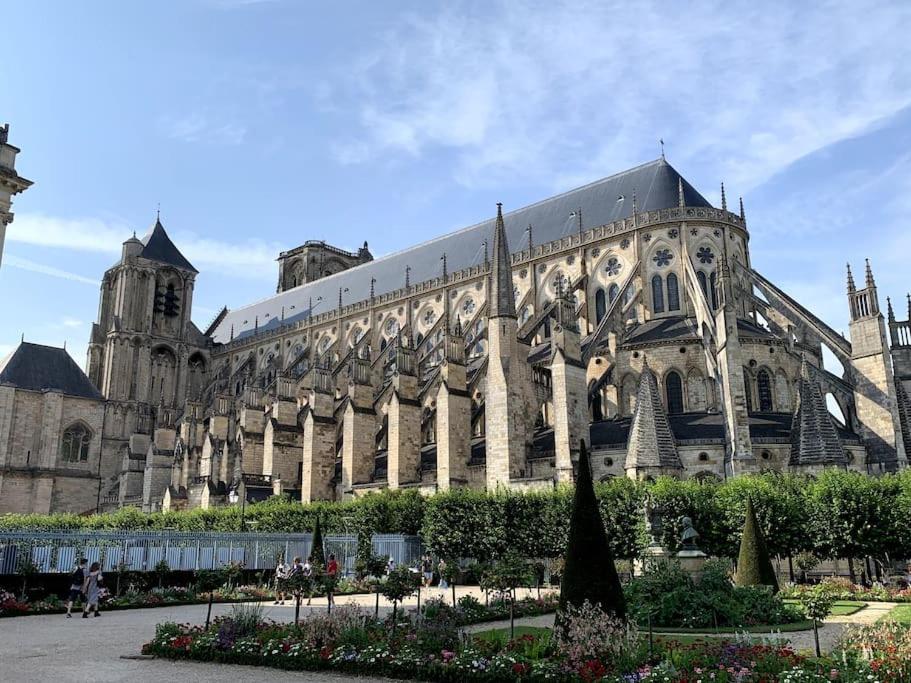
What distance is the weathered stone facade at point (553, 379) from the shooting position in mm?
29219

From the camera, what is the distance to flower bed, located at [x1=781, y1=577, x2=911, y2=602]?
19688 millimetres

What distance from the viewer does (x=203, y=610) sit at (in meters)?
20.1

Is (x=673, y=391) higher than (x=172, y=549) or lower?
higher

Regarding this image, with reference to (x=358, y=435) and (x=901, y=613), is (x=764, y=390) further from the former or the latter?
(x=358, y=435)

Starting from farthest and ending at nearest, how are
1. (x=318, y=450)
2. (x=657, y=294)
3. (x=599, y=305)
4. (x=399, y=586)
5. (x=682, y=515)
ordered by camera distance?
(x=599, y=305), (x=318, y=450), (x=657, y=294), (x=682, y=515), (x=399, y=586)

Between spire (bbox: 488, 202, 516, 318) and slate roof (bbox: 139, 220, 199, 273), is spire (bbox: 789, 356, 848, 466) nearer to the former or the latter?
spire (bbox: 488, 202, 516, 318)

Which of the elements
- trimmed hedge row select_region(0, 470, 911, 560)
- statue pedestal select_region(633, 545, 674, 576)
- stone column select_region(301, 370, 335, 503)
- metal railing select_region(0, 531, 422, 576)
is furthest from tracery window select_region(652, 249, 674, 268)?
metal railing select_region(0, 531, 422, 576)

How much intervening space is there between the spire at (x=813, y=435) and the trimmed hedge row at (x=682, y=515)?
102cm

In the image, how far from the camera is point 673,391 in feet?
110

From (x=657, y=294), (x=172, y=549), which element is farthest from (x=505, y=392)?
(x=172, y=549)

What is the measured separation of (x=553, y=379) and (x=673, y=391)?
6265mm

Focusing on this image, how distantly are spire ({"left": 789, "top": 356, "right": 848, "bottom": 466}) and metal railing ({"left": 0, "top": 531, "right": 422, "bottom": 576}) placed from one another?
1413 cm

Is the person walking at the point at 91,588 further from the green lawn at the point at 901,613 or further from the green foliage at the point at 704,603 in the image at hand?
the green lawn at the point at 901,613

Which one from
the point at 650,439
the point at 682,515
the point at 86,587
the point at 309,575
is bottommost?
the point at 86,587
